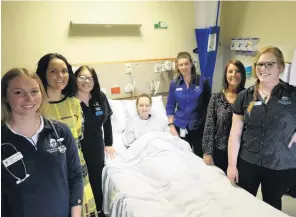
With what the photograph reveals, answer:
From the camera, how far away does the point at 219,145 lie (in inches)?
78.5

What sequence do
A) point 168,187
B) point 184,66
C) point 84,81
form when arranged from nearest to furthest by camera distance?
1. point 168,187
2. point 84,81
3. point 184,66

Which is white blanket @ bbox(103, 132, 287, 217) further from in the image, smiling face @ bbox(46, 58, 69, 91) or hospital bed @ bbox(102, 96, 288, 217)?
smiling face @ bbox(46, 58, 69, 91)

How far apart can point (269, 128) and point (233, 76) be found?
543 millimetres

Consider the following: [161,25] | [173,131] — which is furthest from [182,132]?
[161,25]

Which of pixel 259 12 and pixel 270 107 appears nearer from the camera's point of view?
pixel 270 107

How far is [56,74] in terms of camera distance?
154 cm

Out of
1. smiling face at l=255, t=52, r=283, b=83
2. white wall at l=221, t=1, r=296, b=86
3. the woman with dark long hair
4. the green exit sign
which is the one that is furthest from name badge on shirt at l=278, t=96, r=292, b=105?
the green exit sign

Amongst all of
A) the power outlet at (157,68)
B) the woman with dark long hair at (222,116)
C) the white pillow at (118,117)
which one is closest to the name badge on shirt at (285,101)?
the woman with dark long hair at (222,116)

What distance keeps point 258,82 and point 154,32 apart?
181 centimetres

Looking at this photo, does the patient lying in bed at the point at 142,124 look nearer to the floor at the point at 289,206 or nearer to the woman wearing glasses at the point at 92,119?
the woman wearing glasses at the point at 92,119

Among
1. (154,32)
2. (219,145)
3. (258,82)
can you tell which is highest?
(154,32)

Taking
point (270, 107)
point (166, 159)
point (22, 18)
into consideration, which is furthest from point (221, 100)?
point (22, 18)

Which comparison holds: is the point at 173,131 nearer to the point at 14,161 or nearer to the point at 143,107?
the point at 143,107

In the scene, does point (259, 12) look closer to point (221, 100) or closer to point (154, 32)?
point (154, 32)
